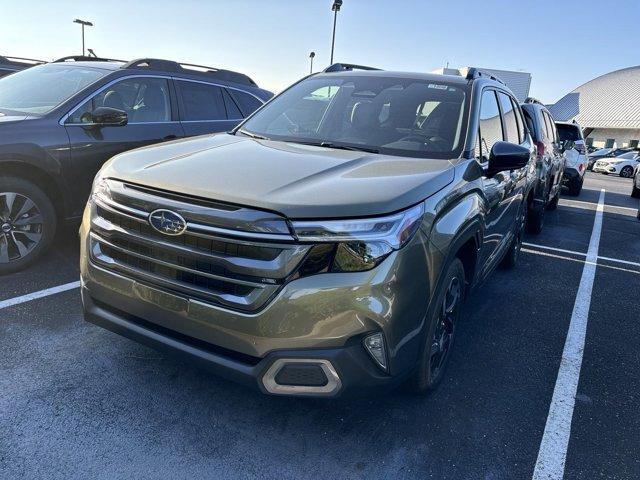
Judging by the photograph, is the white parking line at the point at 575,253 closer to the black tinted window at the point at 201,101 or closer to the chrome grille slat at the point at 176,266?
the black tinted window at the point at 201,101

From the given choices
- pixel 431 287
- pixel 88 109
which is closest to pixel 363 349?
pixel 431 287

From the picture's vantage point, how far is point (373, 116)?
3.54m

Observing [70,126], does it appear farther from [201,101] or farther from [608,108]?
[608,108]

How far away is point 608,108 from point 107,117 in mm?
67003

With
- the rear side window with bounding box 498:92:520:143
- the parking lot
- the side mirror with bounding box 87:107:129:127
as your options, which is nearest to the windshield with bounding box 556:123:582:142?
the rear side window with bounding box 498:92:520:143

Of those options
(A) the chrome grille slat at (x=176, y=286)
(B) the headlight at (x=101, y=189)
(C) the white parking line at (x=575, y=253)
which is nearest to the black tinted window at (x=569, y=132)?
(C) the white parking line at (x=575, y=253)

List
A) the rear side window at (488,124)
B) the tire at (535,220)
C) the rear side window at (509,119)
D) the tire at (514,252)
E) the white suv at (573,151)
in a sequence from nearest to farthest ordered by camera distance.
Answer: the rear side window at (488,124)
the rear side window at (509,119)
the tire at (514,252)
the tire at (535,220)
the white suv at (573,151)

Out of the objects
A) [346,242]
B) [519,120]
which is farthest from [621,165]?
[346,242]

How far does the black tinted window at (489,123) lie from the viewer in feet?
11.5

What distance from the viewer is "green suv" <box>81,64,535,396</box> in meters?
2.11

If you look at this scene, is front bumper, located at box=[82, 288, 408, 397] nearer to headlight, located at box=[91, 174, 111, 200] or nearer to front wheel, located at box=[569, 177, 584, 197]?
headlight, located at box=[91, 174, 111, 200]

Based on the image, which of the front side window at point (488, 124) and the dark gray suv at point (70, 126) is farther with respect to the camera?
the dark gray suv at point (70, 126)

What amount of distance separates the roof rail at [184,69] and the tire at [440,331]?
3974 millimetres

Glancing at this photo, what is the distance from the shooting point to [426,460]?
8.02 feet
